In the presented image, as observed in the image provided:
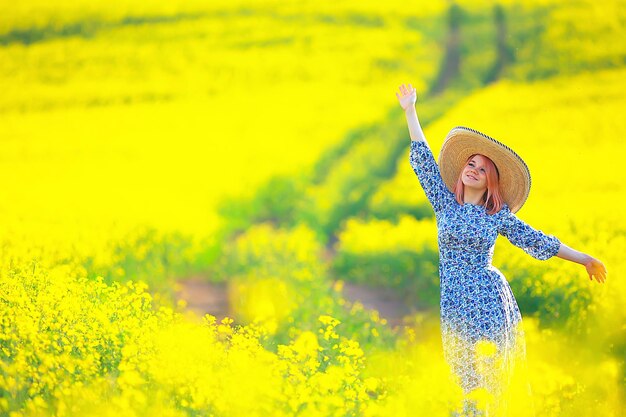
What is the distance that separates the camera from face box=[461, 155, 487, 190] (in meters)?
5.57

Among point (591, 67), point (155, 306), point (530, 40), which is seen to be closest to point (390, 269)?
point (155, 306)

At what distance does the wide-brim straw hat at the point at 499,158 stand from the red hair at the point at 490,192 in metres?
0.06

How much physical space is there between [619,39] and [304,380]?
38.0 feet

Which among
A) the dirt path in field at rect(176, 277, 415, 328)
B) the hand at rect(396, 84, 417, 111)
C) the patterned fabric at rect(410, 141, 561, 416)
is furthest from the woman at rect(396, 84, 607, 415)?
the dirt path in field at rect(176, 277, 415, 328)

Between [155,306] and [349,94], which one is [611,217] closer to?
[155,306]

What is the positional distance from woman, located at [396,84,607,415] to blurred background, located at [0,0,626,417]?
0.22 metres

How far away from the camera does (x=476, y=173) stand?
5.62 meters

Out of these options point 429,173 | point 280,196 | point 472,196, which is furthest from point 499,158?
point 280,196

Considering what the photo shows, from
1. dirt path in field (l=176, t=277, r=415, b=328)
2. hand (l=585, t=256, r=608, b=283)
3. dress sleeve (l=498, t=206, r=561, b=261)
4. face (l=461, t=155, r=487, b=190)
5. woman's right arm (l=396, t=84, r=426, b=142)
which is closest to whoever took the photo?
hand (l=585, t=256, r=608, b=283)

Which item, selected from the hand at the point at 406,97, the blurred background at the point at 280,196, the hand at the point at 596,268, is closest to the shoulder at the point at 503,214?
the hand at the point at 596,268

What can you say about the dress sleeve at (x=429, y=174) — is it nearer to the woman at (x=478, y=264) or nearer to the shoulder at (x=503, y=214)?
the woman at (x=478, y=264)

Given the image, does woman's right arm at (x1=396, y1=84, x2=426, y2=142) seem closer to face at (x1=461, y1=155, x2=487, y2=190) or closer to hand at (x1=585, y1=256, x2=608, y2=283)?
face at (x1=461, y1=155, x2=487, y2=190)

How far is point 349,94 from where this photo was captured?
14.3m

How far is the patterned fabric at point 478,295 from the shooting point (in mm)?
5418
